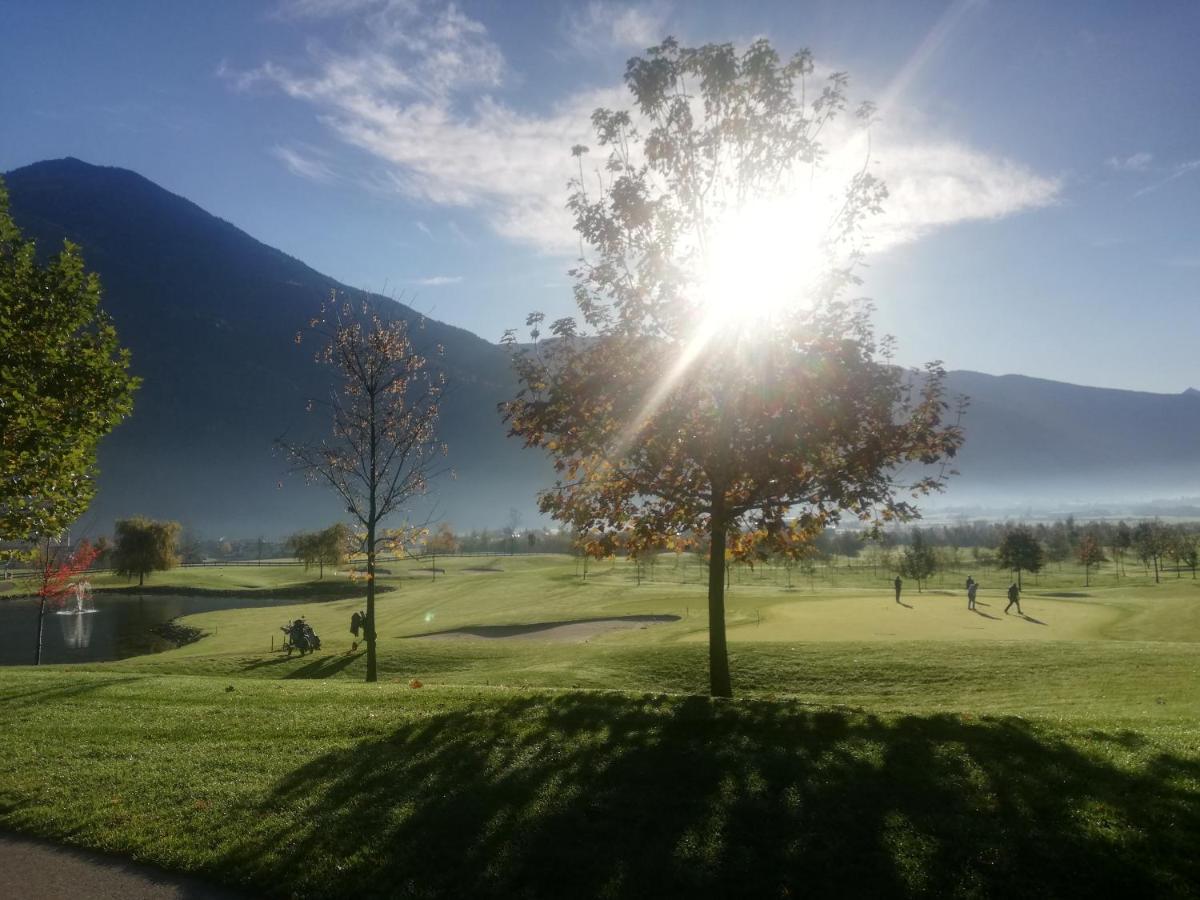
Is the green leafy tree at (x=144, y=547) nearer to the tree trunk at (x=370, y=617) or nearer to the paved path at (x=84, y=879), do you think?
the tree trunk at (x=370, y=617)

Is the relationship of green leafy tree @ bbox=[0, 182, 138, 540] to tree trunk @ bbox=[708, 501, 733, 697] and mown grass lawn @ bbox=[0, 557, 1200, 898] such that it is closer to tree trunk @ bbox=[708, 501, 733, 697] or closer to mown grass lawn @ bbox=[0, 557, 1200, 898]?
mown grass lawn @ bbox=[0, 557, 1200, 898]

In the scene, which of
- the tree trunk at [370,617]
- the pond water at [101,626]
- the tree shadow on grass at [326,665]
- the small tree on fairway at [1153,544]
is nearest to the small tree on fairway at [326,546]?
the pond water at [101,626]

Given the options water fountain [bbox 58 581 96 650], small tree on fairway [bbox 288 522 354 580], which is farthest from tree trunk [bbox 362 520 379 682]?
small tree on fairway [bbox 288 522 354 580]

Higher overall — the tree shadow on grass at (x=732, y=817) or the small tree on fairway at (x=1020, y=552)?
the tree shadow on grass at (x=732, y=817)

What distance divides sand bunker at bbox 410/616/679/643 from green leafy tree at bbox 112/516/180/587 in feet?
226

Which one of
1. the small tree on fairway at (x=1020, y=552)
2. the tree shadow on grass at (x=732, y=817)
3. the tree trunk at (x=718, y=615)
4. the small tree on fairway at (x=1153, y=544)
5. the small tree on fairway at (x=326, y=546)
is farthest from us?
the small tree on fairway at (x=326, y=546)

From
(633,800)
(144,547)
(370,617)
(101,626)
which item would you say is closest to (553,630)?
(370,617)

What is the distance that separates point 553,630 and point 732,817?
34014mm

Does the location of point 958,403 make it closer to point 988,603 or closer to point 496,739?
point 496,739

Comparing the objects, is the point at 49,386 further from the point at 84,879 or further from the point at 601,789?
the point at 601,789

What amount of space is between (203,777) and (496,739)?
4.39m

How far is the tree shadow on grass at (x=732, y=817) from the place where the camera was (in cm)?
700

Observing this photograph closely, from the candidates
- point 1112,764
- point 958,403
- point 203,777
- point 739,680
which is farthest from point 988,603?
point 203,777

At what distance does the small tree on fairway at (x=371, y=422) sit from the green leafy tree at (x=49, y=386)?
624 centimetres
